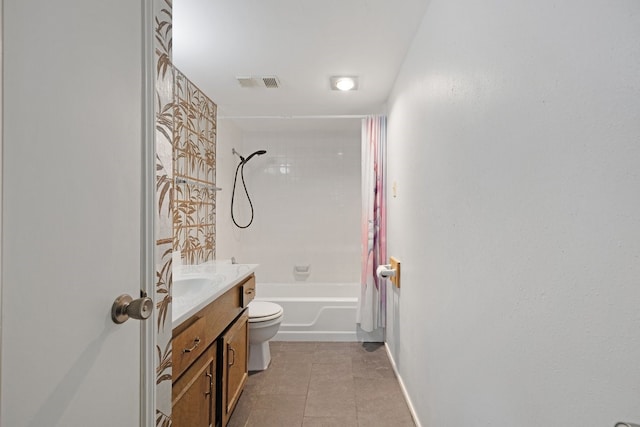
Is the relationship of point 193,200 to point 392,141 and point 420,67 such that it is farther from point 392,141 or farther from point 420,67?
point 420,67

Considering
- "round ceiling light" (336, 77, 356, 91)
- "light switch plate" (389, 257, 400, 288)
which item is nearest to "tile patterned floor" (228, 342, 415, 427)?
"light switch plate" (389, 257, 400, 288)

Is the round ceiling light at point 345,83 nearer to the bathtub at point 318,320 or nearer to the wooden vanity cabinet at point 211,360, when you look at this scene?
the wooden vanity cabinet at point 211,360

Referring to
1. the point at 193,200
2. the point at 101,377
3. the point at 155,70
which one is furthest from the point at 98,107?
the point at 193,200

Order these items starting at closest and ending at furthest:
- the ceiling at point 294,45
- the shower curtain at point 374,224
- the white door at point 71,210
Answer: the white door at point 71,210
the ceiling at point 294,45
the shower curtain at point 374,224

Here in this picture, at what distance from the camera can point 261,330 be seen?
2.41 m

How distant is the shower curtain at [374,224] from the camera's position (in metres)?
2.99

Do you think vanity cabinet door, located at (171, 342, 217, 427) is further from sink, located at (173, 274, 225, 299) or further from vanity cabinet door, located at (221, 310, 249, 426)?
sink, located at (173, 274, 225, 299)

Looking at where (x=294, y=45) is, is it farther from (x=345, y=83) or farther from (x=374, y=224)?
(x=374, y=224)

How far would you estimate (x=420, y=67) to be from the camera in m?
1.79

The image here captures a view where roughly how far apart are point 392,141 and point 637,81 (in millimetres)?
2193

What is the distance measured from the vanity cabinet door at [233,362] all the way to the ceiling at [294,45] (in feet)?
5.32

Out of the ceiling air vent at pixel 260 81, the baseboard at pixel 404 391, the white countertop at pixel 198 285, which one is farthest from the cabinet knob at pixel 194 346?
the ceiling air vent at pixel 260 81

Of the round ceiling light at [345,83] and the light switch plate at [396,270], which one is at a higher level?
the round ceiling light at [345,83]

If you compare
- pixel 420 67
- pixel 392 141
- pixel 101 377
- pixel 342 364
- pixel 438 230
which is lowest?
pixel 342 364
